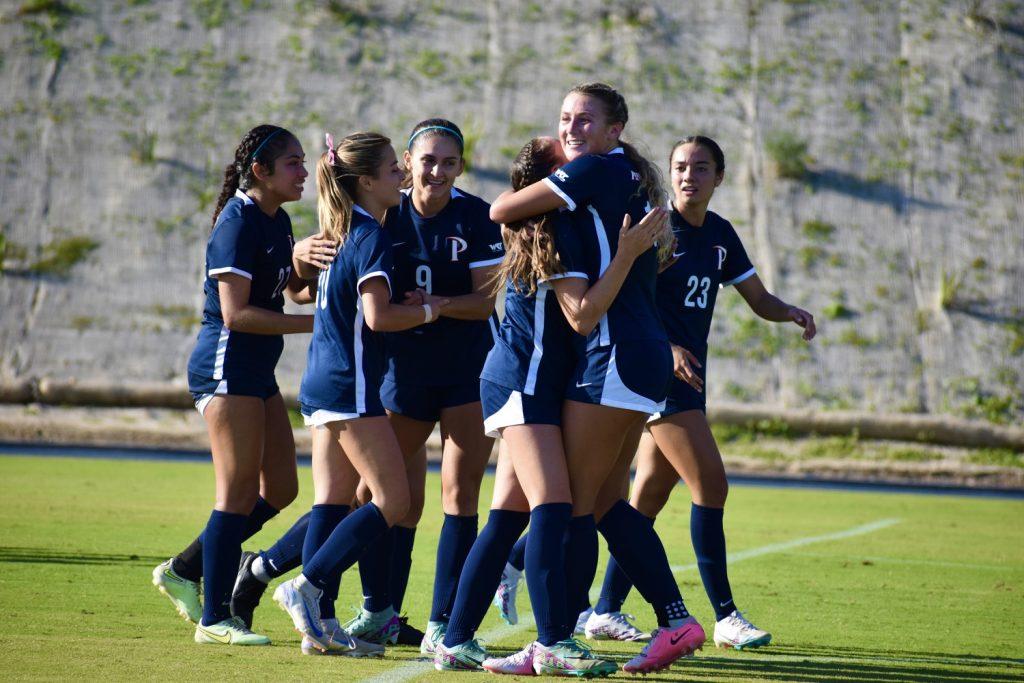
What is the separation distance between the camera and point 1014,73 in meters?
23.3

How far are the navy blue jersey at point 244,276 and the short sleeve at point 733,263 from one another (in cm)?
228

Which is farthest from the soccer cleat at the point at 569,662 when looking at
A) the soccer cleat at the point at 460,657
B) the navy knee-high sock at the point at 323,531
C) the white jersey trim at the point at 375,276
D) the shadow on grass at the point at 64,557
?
the shadow on grass at the point at 64,557

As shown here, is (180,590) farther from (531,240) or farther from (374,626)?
(531,240)

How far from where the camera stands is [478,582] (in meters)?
4.32

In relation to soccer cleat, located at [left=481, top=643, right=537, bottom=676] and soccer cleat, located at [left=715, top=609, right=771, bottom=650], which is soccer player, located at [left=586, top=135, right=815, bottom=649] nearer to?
soccer cleat, located at [left=715, top=609, right=771, bottom=650]

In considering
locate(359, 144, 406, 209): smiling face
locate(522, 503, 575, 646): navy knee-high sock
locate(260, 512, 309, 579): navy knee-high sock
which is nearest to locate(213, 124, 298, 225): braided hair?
locate(359, 144, 406, 209): smiling face

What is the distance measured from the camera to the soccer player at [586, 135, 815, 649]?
554 cm

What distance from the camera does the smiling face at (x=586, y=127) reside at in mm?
4301

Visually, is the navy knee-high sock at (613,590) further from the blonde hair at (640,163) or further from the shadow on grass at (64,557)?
the shadow on grass at (64,557)

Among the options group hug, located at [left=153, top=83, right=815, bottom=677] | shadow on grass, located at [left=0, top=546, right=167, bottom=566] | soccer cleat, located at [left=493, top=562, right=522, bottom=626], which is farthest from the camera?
shadow on grass, located at [left=0, top=546, right=167, bottom=566]

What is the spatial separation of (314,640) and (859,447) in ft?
48.4

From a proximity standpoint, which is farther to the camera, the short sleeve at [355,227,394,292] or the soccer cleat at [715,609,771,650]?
the soccer cleat at [715,609,771,650]

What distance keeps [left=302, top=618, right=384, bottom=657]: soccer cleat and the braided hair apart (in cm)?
180

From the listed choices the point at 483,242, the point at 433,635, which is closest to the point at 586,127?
the point at 483,242
